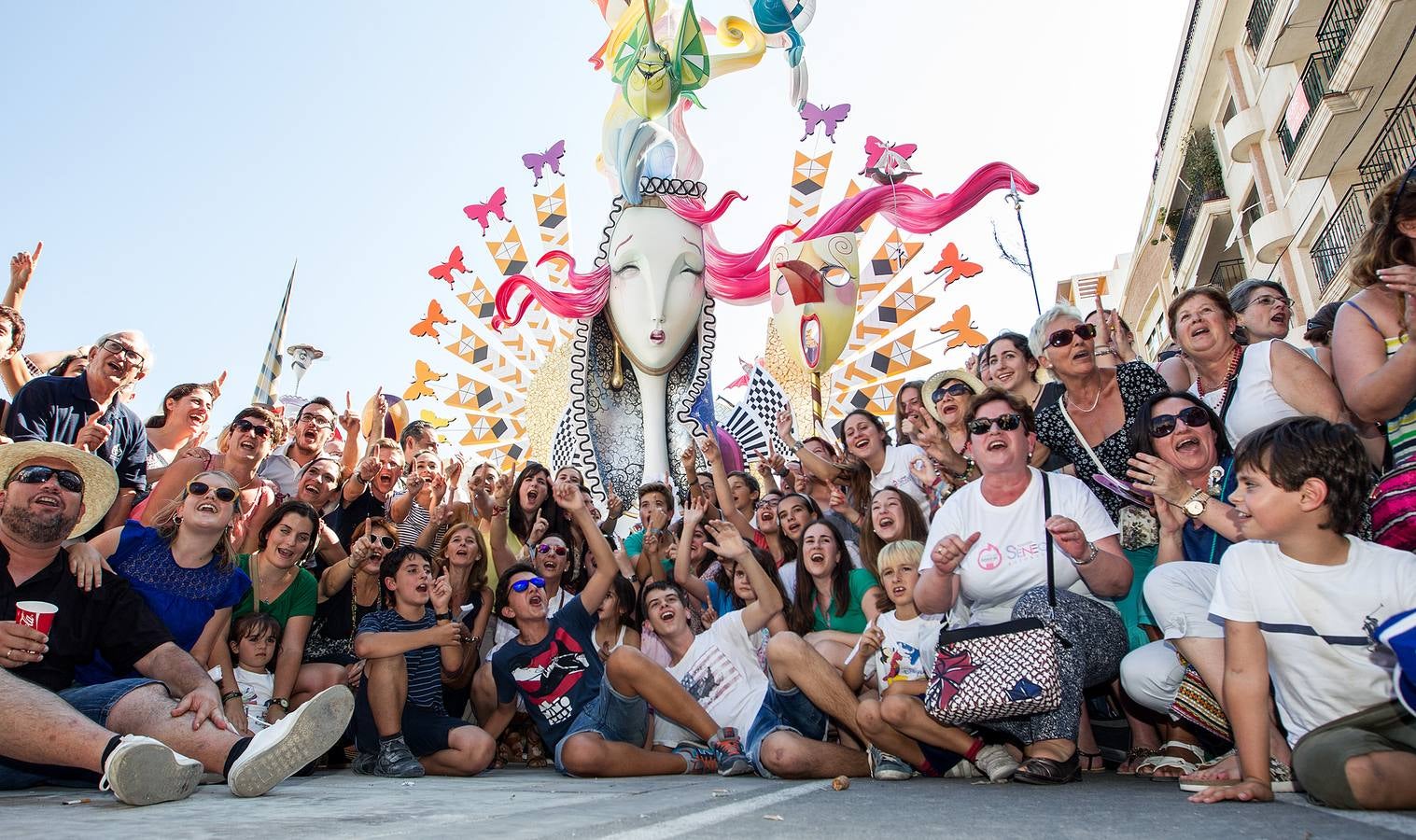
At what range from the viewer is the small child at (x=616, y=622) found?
416 cm

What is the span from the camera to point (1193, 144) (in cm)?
1554

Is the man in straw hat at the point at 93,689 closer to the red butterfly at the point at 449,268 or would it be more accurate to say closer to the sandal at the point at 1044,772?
the sandal at the point at 1044,772

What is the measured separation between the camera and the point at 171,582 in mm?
3359

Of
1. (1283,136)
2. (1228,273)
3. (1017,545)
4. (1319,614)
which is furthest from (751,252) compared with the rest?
(1228,273)

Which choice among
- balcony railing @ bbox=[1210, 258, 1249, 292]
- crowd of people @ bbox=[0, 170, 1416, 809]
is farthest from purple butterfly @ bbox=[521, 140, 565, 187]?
balcony railing @ bbox=[1210, 258, 1249, 292]

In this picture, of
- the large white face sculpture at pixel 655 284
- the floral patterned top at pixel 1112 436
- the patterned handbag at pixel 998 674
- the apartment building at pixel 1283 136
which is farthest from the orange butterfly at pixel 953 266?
the patterned handbag at pixel 998 674

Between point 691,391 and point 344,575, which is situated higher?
point 691,391

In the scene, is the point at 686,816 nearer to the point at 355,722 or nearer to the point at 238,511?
the point at 355,722

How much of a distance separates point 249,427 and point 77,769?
199cm

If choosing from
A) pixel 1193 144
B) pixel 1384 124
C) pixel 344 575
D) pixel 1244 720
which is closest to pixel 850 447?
pixel 344 575

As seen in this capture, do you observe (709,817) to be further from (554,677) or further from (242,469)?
(242,469)

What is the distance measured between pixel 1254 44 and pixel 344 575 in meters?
14.9

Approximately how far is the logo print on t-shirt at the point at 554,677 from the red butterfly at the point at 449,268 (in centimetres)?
781

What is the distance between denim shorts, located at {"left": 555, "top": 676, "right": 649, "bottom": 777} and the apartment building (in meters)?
10.3
